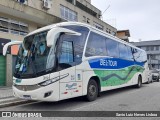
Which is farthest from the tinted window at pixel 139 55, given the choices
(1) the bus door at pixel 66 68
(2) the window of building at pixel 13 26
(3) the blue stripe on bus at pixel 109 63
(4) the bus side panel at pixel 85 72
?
(1) the bus door at pixel 66 68

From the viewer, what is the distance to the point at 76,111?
322 inches

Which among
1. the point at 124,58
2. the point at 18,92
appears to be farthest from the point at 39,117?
the point at 124,58

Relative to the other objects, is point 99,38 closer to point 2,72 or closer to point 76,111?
point 76,111

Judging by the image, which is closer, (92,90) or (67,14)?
(92,90)

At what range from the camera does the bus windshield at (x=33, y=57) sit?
8.38 meters

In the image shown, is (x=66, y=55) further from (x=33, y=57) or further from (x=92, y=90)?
(x=92, y=90)

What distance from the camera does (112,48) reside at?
12977 mm

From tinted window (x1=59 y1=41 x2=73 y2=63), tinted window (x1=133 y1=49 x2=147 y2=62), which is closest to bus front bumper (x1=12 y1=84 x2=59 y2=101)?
tinted window (x1=59 y1=41 x2=73 y2=63)

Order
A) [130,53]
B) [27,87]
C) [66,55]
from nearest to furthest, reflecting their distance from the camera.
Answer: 1. [27,87]
2. [66,55]
3. [130,53]

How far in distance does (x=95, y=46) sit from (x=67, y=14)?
49.7ft

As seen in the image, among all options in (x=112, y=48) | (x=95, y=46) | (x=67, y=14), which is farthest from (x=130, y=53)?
(x=67, y=14)

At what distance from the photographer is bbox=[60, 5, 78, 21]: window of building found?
2452 centimetres

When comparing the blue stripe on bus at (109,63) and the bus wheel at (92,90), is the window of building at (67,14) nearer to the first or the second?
the blue stripe on bus at (109,63)

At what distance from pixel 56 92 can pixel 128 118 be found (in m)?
2.67
